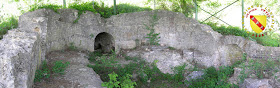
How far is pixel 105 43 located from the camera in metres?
9.60

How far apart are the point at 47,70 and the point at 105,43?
4.56 m

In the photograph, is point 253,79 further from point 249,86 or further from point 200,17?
point 200,17

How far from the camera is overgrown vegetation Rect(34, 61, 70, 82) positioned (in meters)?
4.64

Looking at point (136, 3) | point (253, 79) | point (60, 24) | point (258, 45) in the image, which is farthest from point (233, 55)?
point (60, 24)

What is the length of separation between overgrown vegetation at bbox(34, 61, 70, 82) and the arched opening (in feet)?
11.8

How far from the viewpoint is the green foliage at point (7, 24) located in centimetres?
598

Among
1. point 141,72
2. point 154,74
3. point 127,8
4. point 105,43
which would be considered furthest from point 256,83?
point 105,43

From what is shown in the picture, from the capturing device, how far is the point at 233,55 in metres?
6.82

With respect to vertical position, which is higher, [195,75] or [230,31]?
[230,31]

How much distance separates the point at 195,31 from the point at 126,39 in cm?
272

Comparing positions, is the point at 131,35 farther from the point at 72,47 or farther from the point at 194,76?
the point at 194,76

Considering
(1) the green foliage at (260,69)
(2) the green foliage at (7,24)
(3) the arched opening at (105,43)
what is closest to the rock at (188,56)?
(1) the green foliage at (260,69)

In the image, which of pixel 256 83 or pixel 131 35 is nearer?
pixel 256 83

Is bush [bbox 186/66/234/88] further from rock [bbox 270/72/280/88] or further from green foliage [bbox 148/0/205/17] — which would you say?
green foliage [bbox 148/0/205/17]
